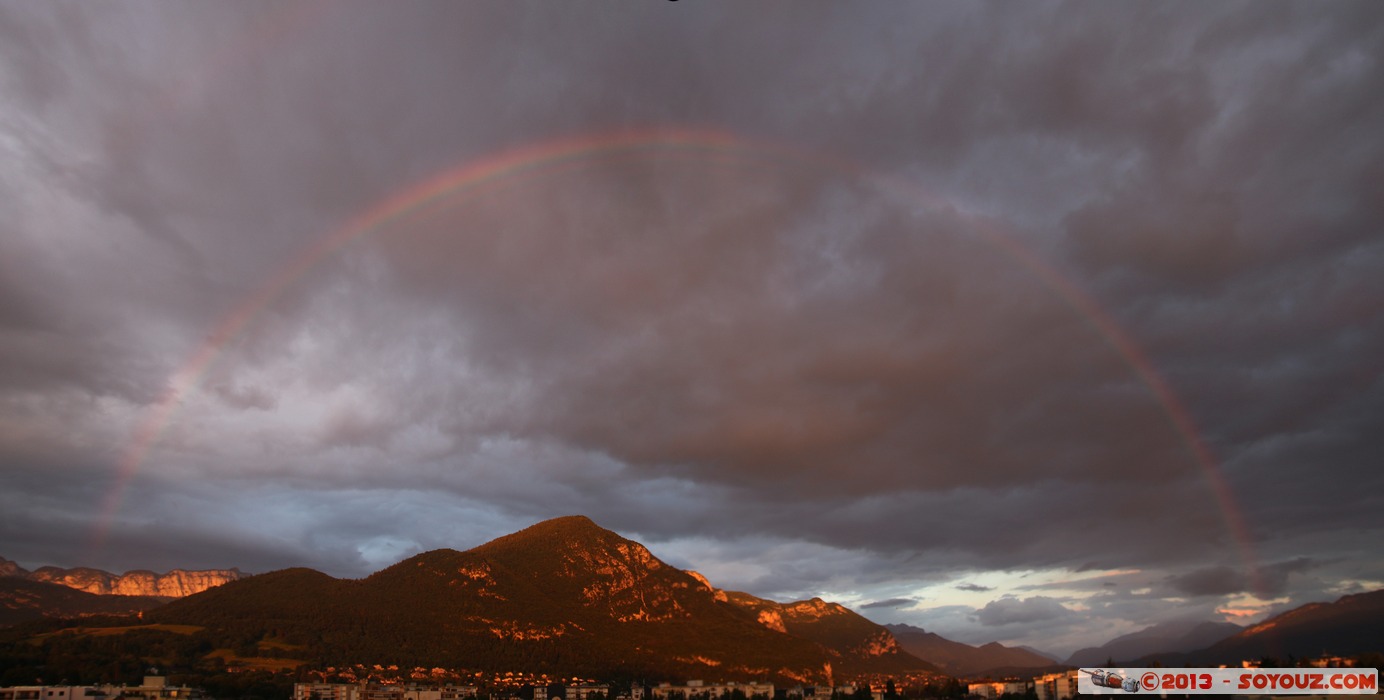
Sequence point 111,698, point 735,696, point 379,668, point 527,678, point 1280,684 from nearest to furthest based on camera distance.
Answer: point 1280,684, point 111,698, point 735,696, point 379,668, point 527,678

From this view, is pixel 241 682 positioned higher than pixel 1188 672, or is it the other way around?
pixel 1188 672

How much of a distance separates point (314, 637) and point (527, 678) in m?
44.6

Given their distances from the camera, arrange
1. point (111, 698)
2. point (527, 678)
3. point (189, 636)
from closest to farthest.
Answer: point (111, 698) < point (189, 636) < point (527, 678)

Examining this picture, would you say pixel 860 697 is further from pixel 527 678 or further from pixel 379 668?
pixel 379 668

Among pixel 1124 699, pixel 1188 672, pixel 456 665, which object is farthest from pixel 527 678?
pixel 1188 672

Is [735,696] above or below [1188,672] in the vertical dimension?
below

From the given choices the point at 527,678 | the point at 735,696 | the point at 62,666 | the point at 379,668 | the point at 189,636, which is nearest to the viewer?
the point at 62,666

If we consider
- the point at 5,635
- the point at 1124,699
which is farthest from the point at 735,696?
the point at 5,635

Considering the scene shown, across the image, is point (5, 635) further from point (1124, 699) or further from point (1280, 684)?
point (1280, 684)

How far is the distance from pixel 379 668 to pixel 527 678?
101 ft

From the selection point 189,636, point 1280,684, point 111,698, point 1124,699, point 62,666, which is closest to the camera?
point 1280,684

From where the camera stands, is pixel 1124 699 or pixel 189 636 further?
pixel 189 636

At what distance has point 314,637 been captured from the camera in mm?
182875

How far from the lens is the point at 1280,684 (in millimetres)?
79562
